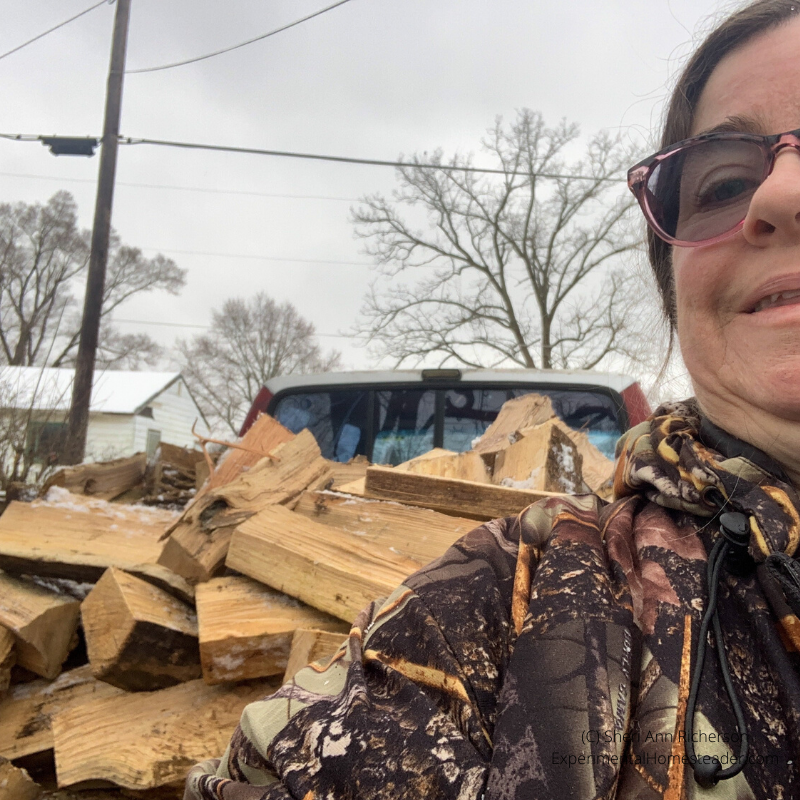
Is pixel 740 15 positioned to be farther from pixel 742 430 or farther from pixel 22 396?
pixel 22 396

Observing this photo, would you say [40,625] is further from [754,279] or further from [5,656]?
[754,279]

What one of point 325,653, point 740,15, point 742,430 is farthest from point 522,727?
point 740,15

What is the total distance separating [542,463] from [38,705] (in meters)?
1.86

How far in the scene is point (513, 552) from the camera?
1.00 metres

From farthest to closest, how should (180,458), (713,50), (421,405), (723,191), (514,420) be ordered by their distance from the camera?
(180,458) < (421,405) < (514,420) < (713,50) < (723,191)

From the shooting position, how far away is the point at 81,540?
2.43 m

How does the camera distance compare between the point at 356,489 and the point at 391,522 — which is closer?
the point at 391,522

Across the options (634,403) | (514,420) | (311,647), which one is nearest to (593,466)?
(514,420)

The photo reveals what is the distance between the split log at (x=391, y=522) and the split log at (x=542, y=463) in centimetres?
38

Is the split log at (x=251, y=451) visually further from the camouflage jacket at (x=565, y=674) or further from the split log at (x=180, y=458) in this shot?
the camouflage jacket at (x=565, y=674)

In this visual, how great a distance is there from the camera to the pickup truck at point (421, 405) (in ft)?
11.2

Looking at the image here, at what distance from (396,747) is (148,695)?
1.38 m

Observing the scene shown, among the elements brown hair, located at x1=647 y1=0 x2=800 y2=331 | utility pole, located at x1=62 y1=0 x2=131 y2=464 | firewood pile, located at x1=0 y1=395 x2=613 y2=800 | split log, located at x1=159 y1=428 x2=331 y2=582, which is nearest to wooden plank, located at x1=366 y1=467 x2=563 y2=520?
firewood pile, located at x1=0 y1=395 x2=613 y2=800

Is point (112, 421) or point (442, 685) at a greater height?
point (442, 685)
